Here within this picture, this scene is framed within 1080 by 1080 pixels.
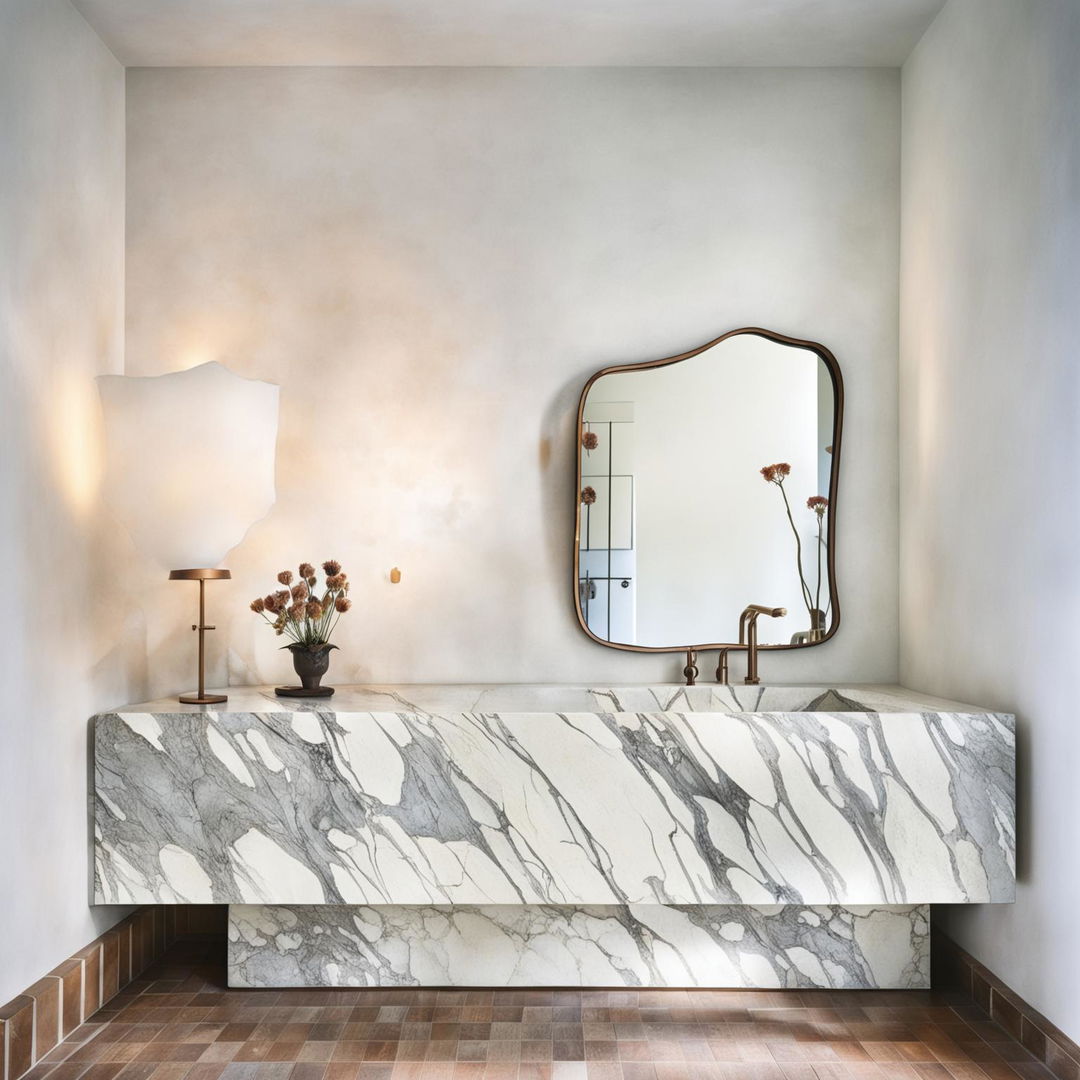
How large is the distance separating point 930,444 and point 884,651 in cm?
60

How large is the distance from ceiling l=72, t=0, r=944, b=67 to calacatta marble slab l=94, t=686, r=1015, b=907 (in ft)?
5.75

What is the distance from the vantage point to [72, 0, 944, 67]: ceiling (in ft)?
8.80

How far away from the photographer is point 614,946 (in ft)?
8.43

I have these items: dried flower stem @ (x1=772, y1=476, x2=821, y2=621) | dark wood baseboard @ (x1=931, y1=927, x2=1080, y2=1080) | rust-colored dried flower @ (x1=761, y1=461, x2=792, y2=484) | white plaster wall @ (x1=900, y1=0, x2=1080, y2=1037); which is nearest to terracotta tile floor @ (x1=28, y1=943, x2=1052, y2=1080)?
dark wood baseboard @ (x1=931, y1=927, x2=1080, y2=1080)

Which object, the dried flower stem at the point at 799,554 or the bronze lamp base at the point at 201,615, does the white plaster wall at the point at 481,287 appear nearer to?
the dried flower stem at the point at 799,554

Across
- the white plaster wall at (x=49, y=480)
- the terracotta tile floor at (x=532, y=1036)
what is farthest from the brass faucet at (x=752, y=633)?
the white plaster wall at (x=49, y=480)

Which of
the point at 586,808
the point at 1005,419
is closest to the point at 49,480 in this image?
the point at 586,808

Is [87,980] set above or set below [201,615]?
below

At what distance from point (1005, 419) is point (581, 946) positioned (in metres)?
1.56

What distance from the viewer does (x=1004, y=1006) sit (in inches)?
91.6

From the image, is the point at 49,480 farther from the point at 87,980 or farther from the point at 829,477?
the point at 829,477

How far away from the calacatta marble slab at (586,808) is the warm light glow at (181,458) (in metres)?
0.46

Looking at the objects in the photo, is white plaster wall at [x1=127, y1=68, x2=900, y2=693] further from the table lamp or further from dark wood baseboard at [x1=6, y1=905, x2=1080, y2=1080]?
dark wood baseboard at [x1=6, y1=905, x2=1080, y2=1080]

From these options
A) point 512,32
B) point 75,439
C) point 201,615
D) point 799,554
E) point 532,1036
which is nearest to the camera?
point 532,1036
